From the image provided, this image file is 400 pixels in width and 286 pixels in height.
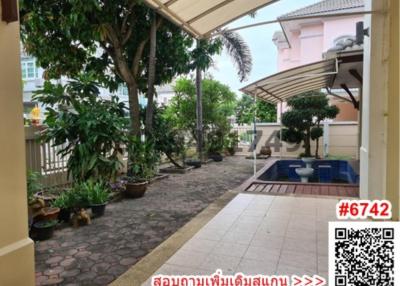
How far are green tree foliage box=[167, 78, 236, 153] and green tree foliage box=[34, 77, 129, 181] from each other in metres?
4.68

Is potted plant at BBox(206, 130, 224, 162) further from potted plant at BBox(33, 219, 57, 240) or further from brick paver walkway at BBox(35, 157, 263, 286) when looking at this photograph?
→ potted plant at BBox(33, 219, 57, 240)

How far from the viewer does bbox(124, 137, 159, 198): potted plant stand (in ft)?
17.5

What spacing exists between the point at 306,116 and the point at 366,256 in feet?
25.1

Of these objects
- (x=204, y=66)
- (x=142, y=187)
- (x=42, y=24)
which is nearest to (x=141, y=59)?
(x=204, y=66)

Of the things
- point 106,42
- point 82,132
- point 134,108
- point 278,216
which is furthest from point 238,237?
point 106,42

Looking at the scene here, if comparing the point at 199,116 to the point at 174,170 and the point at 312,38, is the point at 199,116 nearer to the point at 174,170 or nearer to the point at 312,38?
the point at 174,170

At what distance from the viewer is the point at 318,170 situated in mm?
9047

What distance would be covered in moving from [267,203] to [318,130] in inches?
238

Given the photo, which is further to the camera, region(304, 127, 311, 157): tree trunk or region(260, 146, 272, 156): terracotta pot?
region(260, 146, 272, 156): terracotta pot

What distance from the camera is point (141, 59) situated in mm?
7379

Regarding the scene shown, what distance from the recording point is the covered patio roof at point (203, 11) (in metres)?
3.38

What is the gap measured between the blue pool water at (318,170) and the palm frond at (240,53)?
3306mm

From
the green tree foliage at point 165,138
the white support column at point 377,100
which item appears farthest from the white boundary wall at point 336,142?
the white support column at point 377,100

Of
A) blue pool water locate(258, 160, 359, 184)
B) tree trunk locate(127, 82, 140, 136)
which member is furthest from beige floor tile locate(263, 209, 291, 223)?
blue pool water locate(258, 160, 359, 184)
